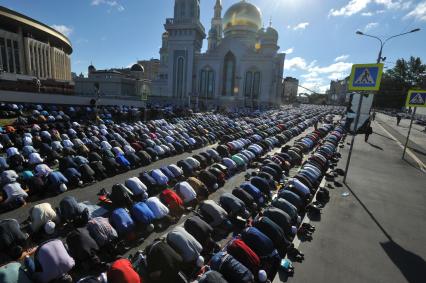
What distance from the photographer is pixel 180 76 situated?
6488 cm

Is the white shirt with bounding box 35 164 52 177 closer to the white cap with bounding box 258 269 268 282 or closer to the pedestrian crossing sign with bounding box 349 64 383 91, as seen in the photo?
the white cap with bounding box 258 269 268 282

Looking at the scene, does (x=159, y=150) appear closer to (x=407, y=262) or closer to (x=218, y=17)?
(x=407, y=262)

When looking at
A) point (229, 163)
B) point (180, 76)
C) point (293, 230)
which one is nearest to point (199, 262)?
point (293, 230)

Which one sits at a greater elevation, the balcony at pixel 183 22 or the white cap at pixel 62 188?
the balcony at pixel 183 22

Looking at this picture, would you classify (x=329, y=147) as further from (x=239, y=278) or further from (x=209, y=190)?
(x=239, y=278)

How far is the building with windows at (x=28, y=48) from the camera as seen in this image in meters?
50.3

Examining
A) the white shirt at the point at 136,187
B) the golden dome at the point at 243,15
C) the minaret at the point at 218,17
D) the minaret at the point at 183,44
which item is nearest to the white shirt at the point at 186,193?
the white shirt at the point at 136,187

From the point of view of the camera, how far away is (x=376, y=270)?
6457 millimetres

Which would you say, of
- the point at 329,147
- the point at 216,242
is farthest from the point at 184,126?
the point at 216,242

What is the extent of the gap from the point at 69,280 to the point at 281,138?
20281 mm

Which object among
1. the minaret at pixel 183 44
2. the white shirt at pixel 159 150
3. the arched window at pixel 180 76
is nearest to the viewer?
the white shirt at pixel 159 150

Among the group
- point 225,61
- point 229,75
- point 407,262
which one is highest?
point 225,61

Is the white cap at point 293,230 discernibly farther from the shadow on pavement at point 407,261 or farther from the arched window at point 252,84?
the arched window at point 252,84

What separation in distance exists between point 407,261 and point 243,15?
70833 millimetres
